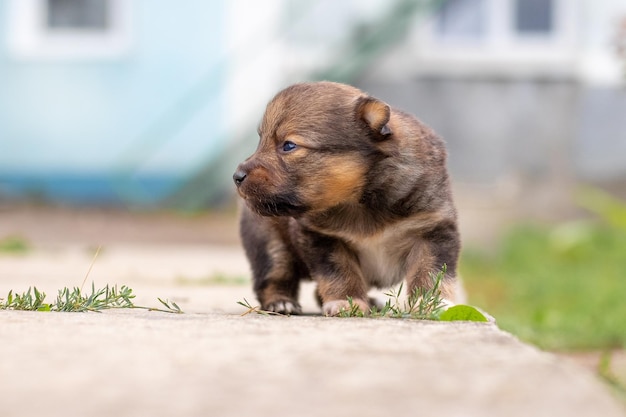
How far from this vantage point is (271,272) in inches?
166

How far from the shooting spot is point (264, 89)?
14.1 meters

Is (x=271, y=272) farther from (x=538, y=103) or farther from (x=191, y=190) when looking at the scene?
(x=538, y=103)

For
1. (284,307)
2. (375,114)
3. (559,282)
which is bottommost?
(559,282)

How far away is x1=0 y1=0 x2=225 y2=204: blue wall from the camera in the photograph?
14.2m

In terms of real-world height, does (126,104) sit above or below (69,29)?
below

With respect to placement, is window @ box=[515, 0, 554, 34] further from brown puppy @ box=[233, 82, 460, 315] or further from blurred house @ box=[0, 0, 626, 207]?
brown puppy @ box=[233, 82, 460, 315]

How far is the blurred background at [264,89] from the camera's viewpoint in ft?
45.8

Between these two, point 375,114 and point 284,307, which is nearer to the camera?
point 375,114

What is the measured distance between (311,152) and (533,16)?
479 inches

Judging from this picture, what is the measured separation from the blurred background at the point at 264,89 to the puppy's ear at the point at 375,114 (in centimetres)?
929

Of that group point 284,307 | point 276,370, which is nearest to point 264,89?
point 284,307

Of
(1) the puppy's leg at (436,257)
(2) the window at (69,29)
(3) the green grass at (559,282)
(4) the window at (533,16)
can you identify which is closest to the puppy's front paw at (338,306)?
(1) the puppy's leg at (436,257)

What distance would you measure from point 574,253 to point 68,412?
29.2ft

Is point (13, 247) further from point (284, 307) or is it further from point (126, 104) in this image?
point (126, 104)
